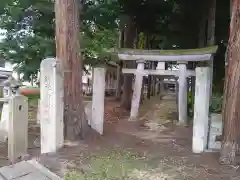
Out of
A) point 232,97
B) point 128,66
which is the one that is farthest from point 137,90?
point 232,97

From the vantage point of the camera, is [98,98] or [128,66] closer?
[98,98]

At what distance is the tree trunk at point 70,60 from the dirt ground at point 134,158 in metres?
0.48

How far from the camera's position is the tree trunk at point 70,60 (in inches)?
248

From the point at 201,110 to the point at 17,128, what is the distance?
12.5ft

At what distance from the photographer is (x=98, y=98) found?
291 inches

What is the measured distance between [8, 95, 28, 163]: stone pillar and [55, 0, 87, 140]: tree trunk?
2.91ft

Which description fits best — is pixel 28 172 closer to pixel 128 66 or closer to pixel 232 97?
pixel 232 97

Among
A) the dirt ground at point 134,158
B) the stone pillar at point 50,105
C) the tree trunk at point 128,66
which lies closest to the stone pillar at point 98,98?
the dirt ground at point 134,158

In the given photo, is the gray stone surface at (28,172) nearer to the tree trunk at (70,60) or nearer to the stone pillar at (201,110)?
the tree trunk at (70,60)

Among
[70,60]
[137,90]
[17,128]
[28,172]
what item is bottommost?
[28,172]

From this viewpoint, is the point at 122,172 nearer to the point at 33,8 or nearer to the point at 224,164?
the point at 224,164

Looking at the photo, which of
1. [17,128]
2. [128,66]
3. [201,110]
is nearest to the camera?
[201,110]

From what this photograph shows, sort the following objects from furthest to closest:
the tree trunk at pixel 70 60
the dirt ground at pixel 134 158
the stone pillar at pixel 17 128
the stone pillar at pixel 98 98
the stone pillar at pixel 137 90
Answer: the stone pillar at pixel 137 90 → the stone pillar at pixel 98 98 → the tree trunk at pixel 70 60 → the stone pillar at pixel 17 128 → the dirt ground at pixel 134 158

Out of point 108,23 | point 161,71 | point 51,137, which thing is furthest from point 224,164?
point 108,23
